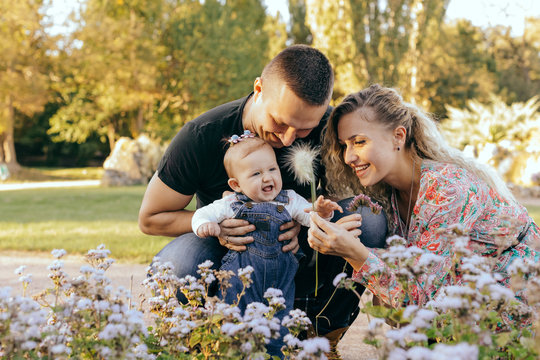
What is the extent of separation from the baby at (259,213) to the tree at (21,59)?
2065cm

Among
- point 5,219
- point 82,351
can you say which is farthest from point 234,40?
point 82,351

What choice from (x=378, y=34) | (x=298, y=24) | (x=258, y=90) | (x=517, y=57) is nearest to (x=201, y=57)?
(x=378, y=34)

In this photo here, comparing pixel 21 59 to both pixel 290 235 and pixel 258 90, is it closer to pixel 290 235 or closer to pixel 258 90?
pixel 258 90

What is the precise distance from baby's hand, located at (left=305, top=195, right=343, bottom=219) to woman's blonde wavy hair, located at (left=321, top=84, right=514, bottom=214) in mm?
504

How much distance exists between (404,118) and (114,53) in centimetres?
2221

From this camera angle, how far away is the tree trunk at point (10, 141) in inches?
850

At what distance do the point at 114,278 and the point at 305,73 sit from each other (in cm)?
271

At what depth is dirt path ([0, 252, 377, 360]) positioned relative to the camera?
3.02m

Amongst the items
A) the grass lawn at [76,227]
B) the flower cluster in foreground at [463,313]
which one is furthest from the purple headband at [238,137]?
the grass lawn at [76,227]

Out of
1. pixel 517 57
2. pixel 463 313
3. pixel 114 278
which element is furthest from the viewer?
pixel 517 57

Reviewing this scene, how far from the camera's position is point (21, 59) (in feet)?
70.0

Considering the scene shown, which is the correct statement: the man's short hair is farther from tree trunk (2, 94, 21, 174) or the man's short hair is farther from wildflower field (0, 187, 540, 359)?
tree trunk (2, 94, 21, 174)

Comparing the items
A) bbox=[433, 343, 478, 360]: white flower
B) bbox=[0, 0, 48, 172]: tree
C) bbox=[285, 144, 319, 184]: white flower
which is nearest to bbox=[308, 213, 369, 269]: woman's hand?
bbox=[285, 144, 319, 184]: white flower

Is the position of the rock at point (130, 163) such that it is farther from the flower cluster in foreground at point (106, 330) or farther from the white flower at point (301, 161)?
the flower cluster in foreground at point (106, 330)
